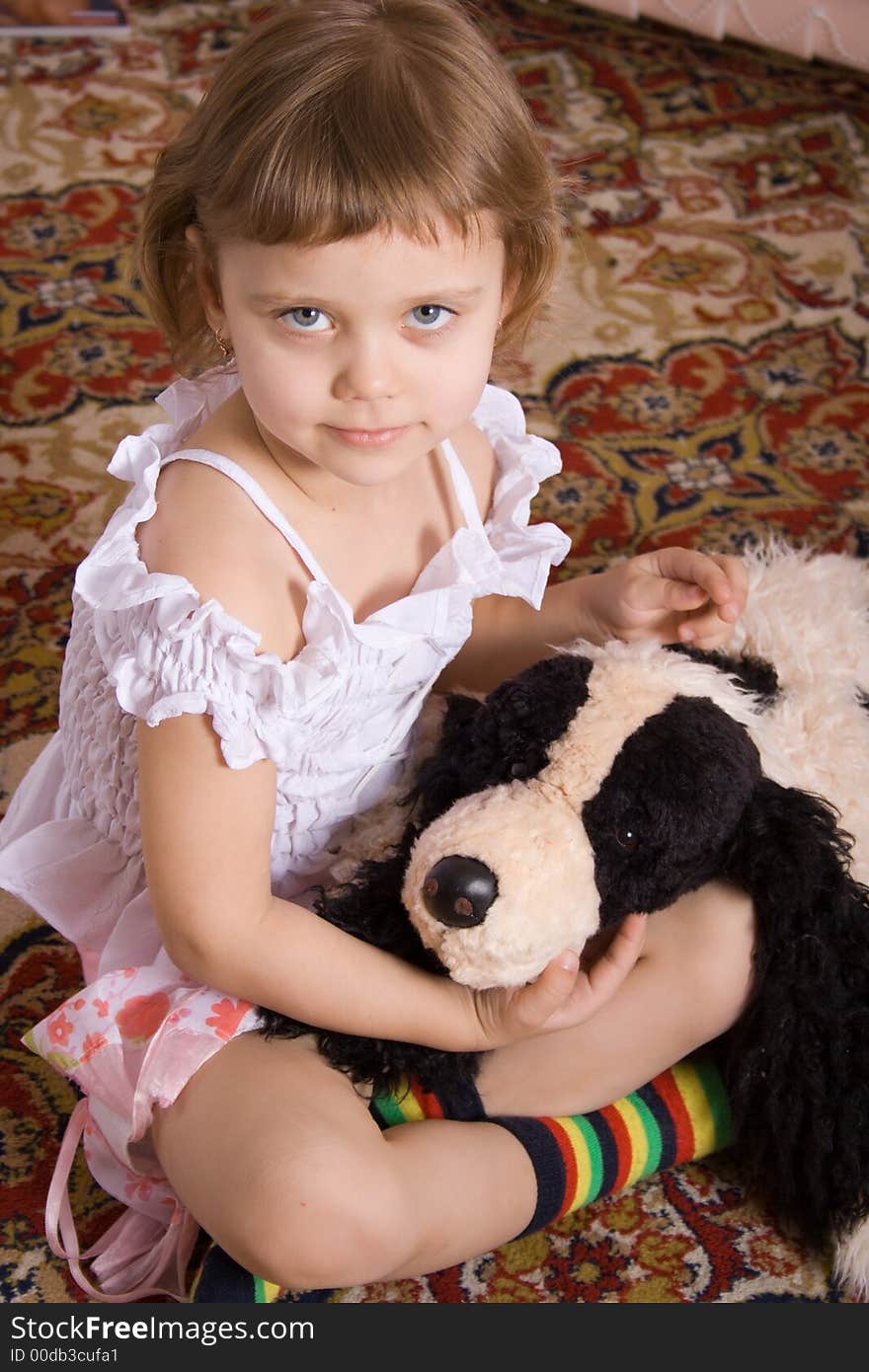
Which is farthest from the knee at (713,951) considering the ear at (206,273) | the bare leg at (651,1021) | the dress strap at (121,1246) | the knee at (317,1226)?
the ear at (206,273)

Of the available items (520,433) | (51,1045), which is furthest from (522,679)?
(51,1045)

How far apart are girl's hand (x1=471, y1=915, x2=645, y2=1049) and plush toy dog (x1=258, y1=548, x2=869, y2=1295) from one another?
0.08ft

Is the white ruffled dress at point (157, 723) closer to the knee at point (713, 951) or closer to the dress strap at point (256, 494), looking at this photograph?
the dress strap at point (256, 494)

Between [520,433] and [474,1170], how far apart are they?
484 millimetres

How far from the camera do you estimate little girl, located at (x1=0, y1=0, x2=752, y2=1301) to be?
2.32ft

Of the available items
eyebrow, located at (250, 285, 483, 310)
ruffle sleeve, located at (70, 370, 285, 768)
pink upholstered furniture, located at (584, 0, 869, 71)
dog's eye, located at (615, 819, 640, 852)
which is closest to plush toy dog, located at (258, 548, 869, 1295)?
dog's eye, located at (615, 819, 640, 852)

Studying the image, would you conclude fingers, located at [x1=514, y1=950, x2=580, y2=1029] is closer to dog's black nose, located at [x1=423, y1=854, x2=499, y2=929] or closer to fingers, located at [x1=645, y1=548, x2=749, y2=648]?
dog's black nose, located at [x1=423, y1=854, x2=499, y2=929]

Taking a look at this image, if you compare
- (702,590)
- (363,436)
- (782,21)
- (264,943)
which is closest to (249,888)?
(264,943)

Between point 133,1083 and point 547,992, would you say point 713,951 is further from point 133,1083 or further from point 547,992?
point 133,1083

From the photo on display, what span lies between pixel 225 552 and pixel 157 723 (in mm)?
103

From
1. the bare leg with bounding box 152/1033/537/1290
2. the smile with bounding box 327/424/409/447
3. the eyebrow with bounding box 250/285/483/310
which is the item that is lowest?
the bare leg with bounding box 152/1033/537/1290

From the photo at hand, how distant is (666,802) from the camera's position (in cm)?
78

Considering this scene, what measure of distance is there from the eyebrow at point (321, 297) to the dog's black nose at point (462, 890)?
0.28m

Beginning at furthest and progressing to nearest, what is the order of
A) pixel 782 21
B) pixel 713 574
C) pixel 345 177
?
pixel 782 21, pixel 713 574, pixel 345 177
